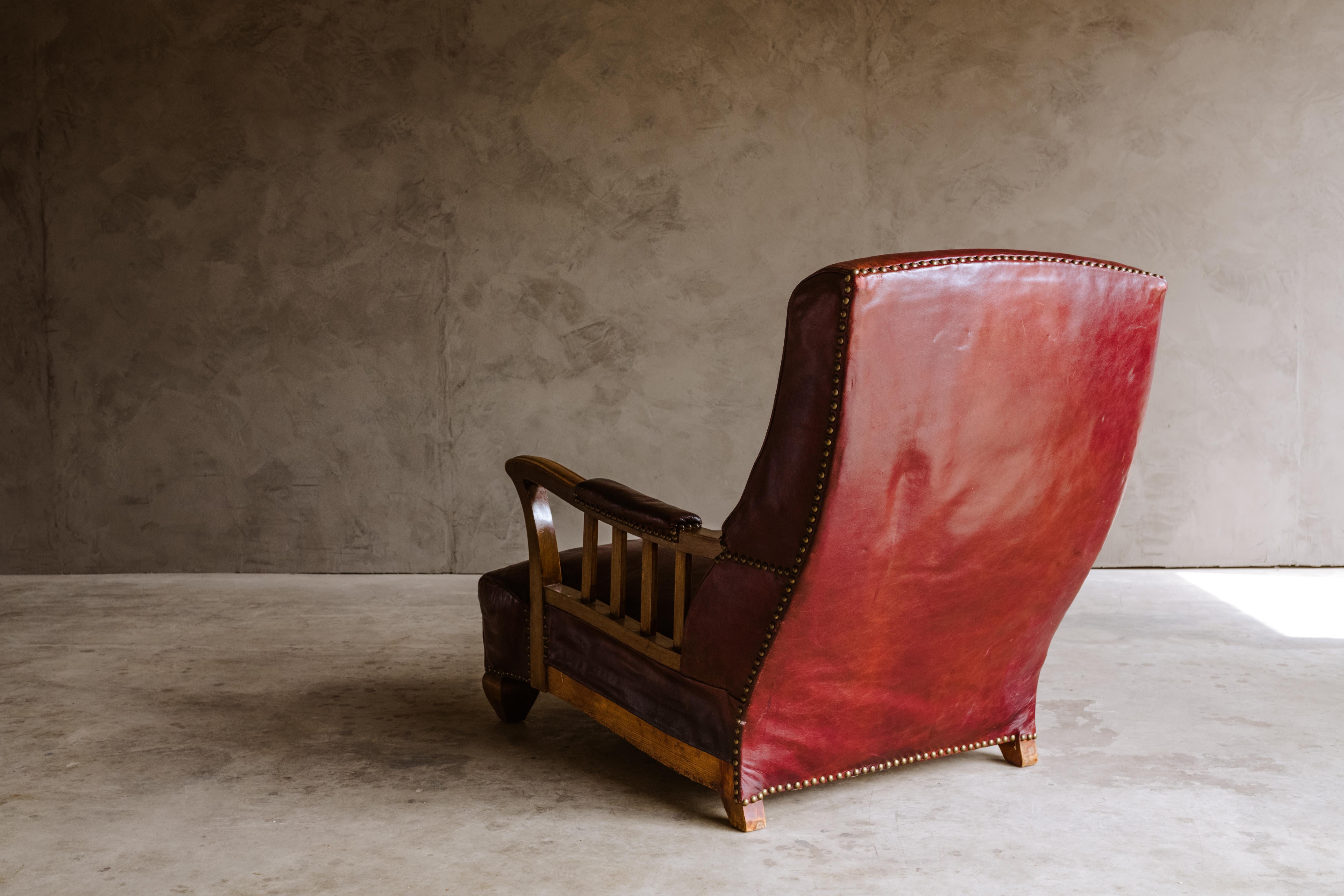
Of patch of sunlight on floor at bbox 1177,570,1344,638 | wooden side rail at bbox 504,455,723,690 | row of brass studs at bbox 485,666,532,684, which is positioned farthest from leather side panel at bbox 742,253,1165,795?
patch of sunlight on floor at bbox 1177,570,1344,638

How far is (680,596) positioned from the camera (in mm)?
2135

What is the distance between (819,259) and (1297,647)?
214cm

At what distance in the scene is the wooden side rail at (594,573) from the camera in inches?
84.1

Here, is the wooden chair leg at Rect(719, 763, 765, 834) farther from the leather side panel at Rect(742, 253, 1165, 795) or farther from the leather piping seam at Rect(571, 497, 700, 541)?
the leather piping seam at Rect(571, 497, 700, 541)

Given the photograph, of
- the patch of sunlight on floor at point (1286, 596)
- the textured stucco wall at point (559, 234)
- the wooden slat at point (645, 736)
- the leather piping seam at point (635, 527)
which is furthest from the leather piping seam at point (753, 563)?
the textured stucco wall at point (559, 234)

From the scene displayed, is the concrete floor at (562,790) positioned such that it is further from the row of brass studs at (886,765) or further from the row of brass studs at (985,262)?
the row of brass studs at (985,262)

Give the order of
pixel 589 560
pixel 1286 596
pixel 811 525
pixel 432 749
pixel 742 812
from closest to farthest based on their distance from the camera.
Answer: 1. pixel 811 525
2. pixel 742 812
3. pixel 589 560
4. pixel 432 749
5. pixel 1286 596

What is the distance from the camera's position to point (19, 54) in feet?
14.3

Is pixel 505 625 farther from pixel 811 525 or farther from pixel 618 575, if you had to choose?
pixel 811 525

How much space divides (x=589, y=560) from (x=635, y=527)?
0.23m

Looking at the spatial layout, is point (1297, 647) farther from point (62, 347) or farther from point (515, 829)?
point (62, 347)

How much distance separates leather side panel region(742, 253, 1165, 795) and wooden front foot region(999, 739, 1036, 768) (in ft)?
0.65

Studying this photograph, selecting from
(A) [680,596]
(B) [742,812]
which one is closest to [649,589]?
(A) [680,596]

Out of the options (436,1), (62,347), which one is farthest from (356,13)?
(62,347)
